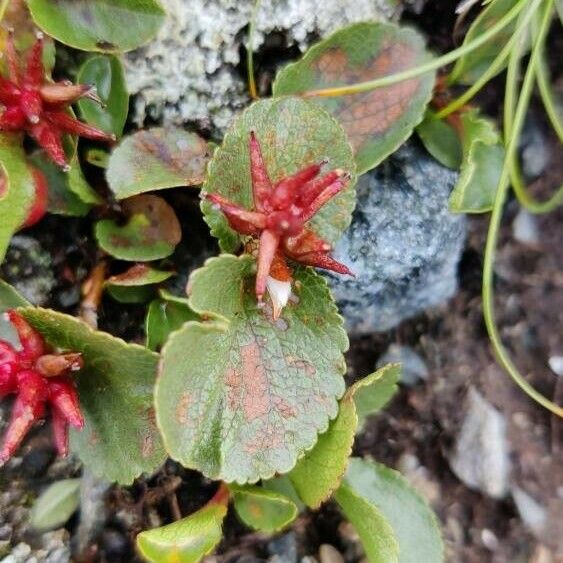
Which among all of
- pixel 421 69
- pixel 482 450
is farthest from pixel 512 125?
pixel 482 450

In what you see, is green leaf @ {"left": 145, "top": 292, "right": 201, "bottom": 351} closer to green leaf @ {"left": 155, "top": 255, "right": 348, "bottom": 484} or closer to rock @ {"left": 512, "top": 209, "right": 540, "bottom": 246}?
green leaf @ {"left": 155, "top": 255, "right": 348, "bottom": 484}

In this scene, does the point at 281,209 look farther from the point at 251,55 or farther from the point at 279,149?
the point at 251,55

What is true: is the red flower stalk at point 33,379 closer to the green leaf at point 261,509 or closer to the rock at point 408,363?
the green leaf at point 261,509

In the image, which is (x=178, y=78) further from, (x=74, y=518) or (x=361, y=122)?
(x=74, y=518)

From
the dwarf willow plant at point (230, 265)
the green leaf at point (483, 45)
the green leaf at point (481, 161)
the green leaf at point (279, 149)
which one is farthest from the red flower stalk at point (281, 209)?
the green leaf at point (483, 45)

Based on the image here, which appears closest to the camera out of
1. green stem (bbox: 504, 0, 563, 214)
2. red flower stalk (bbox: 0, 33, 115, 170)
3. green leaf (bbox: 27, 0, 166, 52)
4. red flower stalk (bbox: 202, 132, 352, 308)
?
red flower stalk (bbox: 202, 132, 352, 308)

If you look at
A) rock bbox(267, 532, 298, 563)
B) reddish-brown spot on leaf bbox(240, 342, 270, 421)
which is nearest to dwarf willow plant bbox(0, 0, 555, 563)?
reddish-brown spot on leaf bbox(240, 342, 270, 421)
